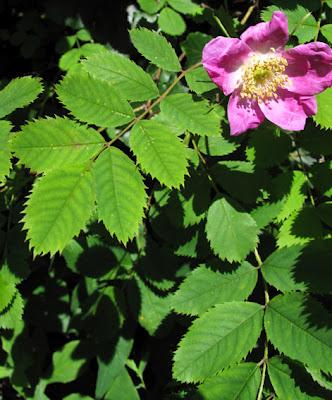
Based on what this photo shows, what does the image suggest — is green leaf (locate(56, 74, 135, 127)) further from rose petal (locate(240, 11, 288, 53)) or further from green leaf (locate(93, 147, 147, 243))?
rose petal (locate(240, 11, 288, 53))

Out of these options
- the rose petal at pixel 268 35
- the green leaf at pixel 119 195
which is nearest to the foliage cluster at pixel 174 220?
the green leaf at pixel 119 195

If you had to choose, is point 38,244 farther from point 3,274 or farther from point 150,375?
point 150,375

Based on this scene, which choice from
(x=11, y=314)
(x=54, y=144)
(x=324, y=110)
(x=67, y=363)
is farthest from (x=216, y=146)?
(x=67, y=363)

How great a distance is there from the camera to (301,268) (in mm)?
1244

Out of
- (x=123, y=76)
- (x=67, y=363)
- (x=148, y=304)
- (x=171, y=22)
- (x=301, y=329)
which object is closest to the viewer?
(x=301, y=329)

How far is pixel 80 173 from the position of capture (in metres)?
1.06

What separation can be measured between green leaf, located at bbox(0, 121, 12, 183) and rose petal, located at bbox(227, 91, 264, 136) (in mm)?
549

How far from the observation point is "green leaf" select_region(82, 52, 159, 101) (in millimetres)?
1249

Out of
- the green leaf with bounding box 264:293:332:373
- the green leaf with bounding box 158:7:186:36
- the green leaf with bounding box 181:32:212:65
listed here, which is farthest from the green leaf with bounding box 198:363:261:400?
the green leaf with bounding box 158:7:186:36

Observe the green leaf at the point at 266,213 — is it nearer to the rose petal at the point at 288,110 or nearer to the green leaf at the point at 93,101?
the rose petal at the point at 288,110

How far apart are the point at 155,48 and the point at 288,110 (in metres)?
0.39

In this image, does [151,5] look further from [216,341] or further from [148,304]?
[216,341]

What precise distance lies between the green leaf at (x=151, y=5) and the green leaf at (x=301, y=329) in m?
1.08

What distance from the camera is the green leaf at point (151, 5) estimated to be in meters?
1.70
